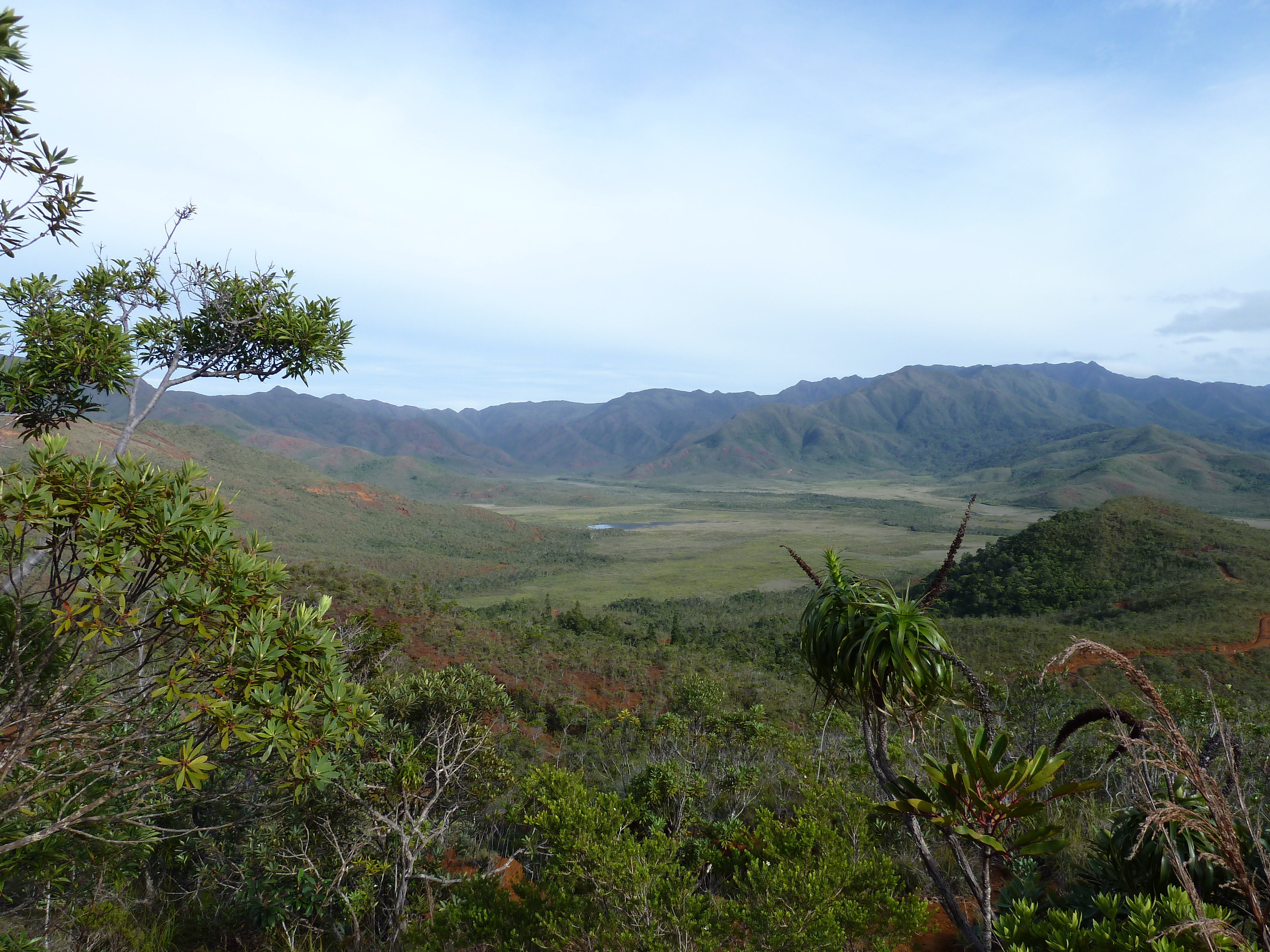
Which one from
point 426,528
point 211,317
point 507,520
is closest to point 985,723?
point 211,317

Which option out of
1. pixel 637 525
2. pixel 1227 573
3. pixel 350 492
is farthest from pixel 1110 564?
pixel 350 492

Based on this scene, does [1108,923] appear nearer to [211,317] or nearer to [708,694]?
[211,317]

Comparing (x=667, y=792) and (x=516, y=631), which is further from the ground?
(x=667, y=792)

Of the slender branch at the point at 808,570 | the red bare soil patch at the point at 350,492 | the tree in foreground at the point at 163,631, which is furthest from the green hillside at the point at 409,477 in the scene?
the slender branch at the point at 808,570

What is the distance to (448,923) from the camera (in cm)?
593

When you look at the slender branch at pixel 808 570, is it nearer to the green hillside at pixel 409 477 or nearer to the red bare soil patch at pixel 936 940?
the red bare soil patch at pixel 936 940

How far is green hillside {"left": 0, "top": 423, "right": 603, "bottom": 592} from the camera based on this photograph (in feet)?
196

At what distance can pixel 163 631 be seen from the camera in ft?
13.3

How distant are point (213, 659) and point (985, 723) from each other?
5.62m

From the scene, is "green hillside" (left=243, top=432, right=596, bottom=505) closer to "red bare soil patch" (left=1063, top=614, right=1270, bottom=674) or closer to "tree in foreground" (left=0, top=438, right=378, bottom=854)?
"red bare soil patch" (left=1063, top=614, right=1270, bottom=674)

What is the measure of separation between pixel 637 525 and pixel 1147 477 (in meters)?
115

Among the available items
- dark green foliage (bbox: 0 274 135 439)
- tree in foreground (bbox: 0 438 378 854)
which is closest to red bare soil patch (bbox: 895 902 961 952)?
tree in foreground (bbox: 0 438 378 854)

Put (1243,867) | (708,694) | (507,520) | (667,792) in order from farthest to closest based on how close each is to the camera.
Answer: (507,520) < (708,694) < (667,792) < (1243,867)

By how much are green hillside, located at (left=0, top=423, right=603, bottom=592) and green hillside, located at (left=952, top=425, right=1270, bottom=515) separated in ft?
328
